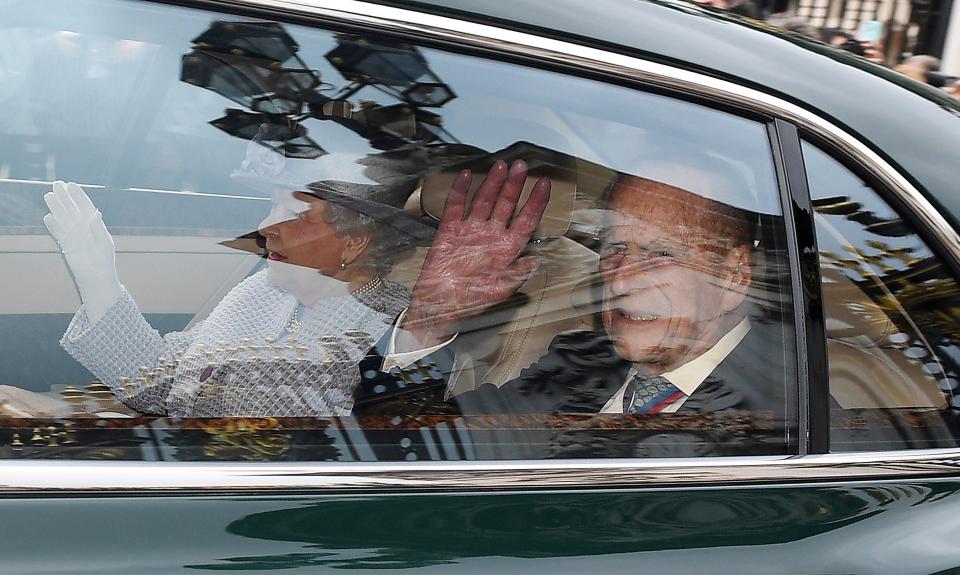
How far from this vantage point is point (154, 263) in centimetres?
170

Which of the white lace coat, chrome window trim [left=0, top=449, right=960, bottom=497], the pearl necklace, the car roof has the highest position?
the car roof

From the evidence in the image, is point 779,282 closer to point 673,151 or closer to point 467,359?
point 673,151

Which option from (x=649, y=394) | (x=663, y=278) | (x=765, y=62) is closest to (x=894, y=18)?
(x=765, y=62)

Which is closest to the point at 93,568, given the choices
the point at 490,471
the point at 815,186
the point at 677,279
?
the point at 490,471

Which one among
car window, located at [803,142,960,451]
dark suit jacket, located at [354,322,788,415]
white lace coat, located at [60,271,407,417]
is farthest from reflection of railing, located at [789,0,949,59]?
white lace coat, located at [60,271,407,417]

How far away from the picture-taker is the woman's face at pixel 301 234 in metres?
1.51

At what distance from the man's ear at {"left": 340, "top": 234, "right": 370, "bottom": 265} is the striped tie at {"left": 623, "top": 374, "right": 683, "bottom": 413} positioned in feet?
1.57

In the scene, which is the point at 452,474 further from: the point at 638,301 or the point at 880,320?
the point at 880,320

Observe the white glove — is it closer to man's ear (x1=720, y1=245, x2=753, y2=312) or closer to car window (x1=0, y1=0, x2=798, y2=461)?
car window (x1=0, y1=0, x2=798, y2=461)

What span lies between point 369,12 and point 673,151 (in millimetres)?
481

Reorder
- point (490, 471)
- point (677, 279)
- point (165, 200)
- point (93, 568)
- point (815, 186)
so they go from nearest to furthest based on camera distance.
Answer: point (93, 568)
point (490, 471)
point (815, 186)
point (677, 279)
point (165, 200)

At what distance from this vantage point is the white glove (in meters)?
1.64

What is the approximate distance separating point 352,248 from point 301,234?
96 mm

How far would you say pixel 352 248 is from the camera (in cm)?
157
